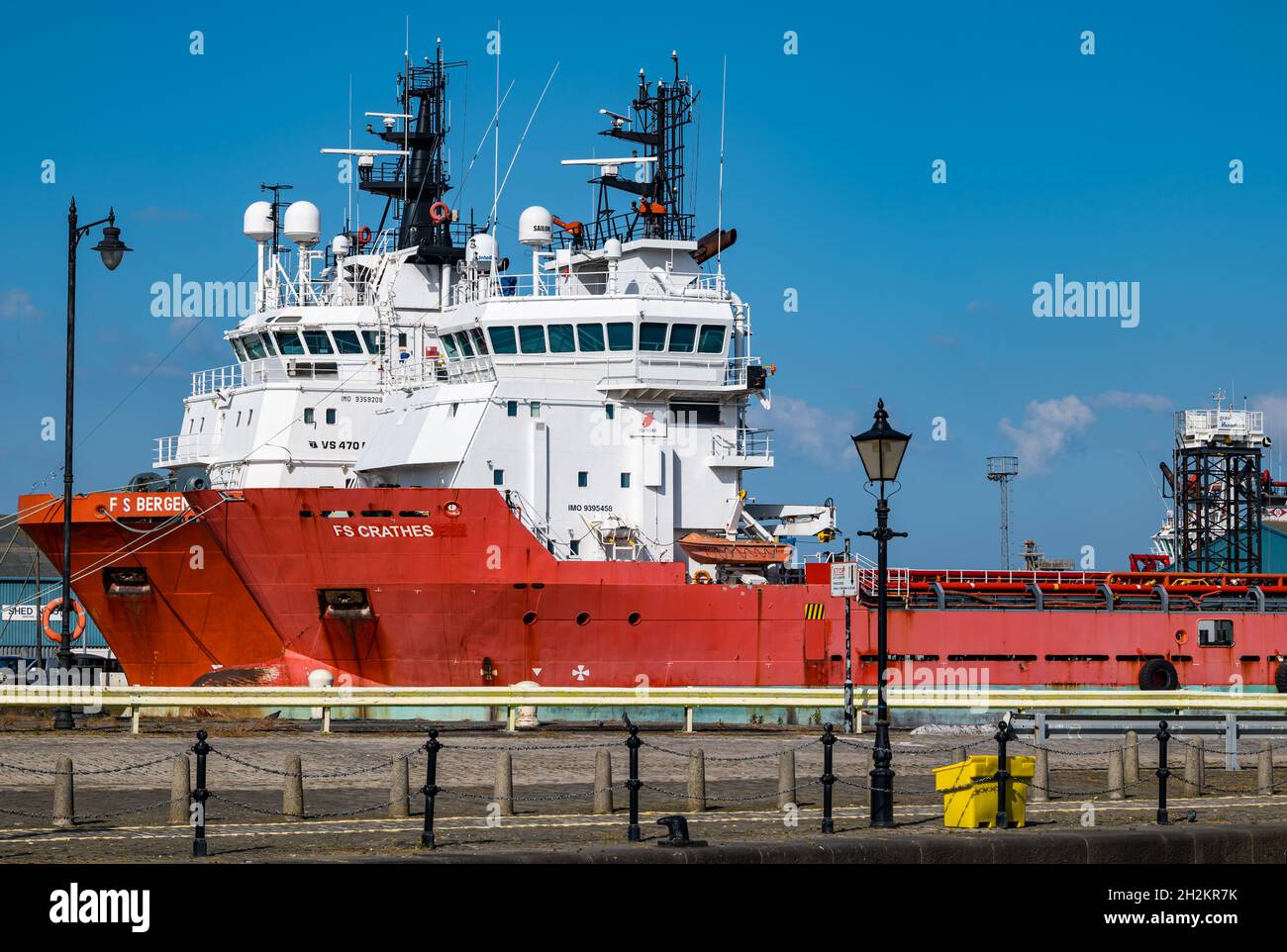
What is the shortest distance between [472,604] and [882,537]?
1609cm

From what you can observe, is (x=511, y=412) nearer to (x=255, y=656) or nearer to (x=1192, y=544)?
(x=255, y=656)

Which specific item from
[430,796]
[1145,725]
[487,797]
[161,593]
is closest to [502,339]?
[161,593]

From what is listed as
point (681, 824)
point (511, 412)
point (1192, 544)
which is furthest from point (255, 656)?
point (1192, 544)

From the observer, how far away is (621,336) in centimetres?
3772

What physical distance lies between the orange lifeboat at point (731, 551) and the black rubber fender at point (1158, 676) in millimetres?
8876

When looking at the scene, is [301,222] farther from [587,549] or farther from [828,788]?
[828,788]

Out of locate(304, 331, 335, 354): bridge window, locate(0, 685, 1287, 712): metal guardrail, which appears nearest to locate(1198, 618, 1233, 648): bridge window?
locate(0, 685, 1287, 712): metal guardrail

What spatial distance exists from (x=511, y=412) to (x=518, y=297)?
3.26 m

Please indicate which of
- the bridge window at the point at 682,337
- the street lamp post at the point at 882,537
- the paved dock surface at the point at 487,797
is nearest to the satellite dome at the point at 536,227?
the bridge window at the point at 682,337

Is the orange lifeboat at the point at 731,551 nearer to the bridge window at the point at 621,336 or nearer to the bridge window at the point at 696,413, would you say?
the bridge window at the point at 696,413

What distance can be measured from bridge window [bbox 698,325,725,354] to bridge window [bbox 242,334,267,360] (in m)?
11.2
